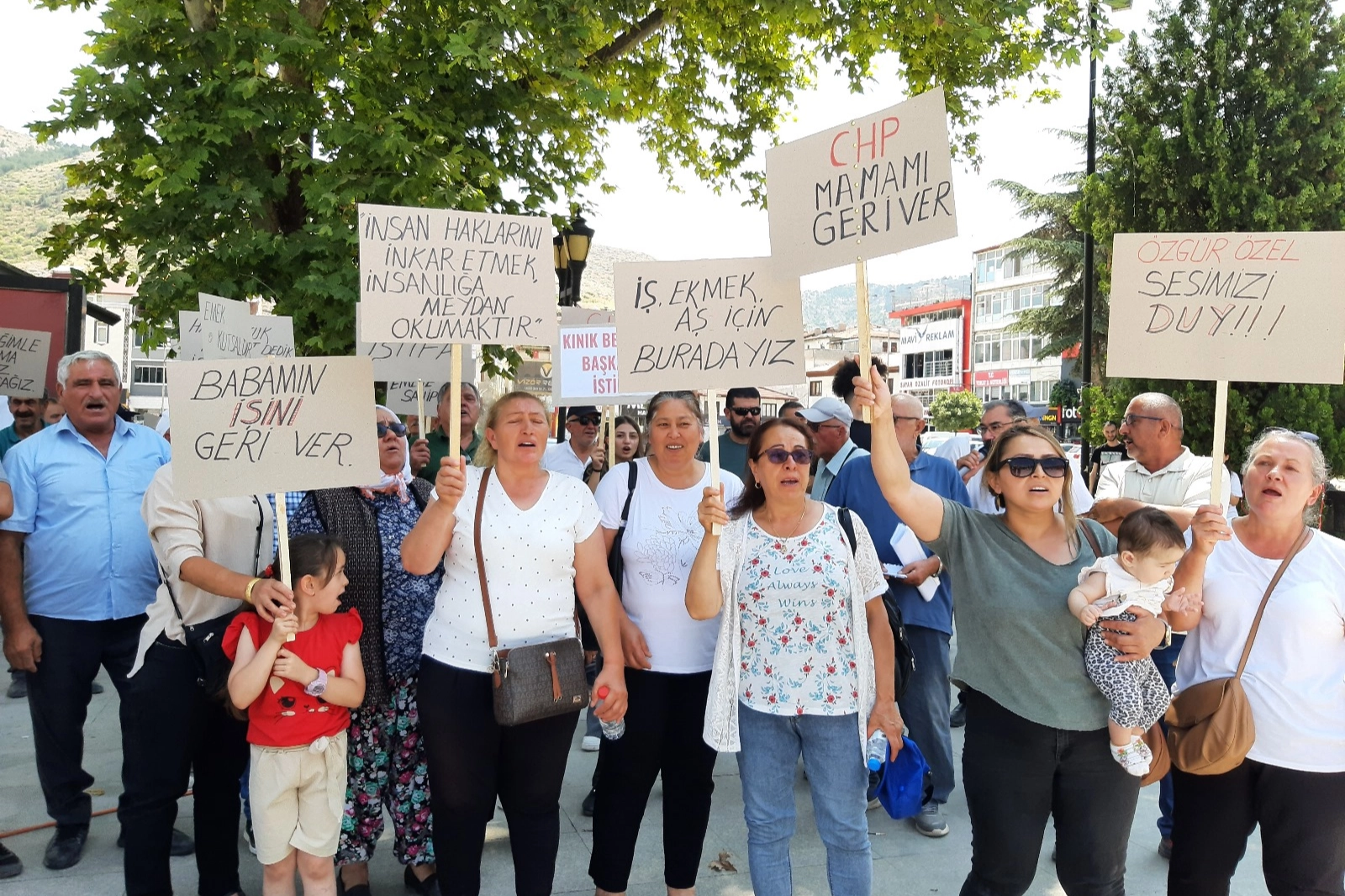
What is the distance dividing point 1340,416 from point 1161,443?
35.8 feet

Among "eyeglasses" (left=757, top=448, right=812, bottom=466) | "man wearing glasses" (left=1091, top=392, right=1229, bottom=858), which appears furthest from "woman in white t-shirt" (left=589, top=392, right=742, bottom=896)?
"man wearing glasses" (left=1091, top=392, right=1229, bottom=858)

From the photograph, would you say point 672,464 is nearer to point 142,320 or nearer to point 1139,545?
point 1139,545

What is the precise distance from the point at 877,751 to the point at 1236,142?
1379 centimetres

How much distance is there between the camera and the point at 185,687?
3.44 metres

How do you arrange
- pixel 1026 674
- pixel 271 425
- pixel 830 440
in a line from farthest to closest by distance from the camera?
pixel 830 440 < pixel 271 425 < pixel 1026 674

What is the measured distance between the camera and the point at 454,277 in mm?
3367

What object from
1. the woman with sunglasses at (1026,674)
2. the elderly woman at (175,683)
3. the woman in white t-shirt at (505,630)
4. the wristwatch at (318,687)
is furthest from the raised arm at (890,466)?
the elderly woman at (175,683)

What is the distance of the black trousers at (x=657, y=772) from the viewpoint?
341 cm

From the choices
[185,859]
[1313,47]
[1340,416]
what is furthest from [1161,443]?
[1313,47]

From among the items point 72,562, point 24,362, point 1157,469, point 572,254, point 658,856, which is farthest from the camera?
point 572,254

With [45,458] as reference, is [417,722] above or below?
below

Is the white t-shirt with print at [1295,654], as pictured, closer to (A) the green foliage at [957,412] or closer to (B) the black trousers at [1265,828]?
(B) the black trousers at [1265,828]

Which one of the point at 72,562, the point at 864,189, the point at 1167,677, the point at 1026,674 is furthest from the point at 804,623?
the point at 72,562

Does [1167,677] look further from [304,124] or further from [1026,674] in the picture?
[304,124]
